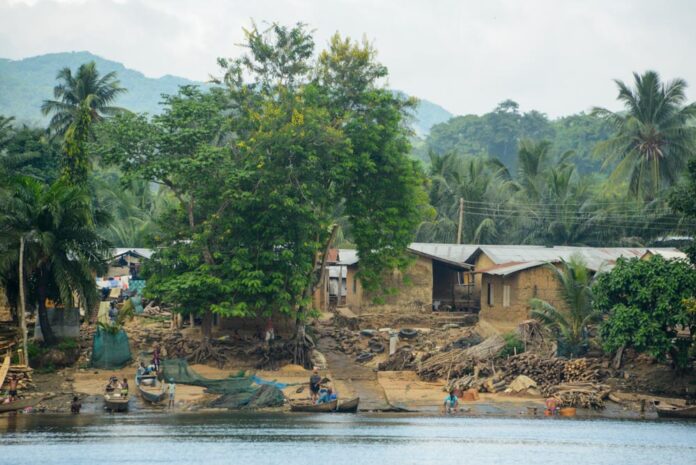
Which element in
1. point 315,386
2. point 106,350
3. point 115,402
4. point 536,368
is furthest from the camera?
point 106,350

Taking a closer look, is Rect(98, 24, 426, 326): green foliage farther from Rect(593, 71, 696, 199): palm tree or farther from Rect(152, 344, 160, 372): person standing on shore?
Rect(593, 71, 696, 199): palm tree

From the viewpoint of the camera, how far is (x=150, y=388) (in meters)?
34.4

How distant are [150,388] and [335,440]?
8.76 m

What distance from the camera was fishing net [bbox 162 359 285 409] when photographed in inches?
1344

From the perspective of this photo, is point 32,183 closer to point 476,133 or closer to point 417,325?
point 417,325

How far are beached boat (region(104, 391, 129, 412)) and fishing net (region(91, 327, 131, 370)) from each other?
427cm

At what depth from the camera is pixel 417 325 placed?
4644 centimetres

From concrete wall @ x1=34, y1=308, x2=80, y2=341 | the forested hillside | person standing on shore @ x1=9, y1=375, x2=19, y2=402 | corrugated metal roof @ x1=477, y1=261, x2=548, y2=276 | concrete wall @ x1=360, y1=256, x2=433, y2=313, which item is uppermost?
the forested hillside

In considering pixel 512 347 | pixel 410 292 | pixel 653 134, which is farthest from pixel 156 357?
pixel 653 134

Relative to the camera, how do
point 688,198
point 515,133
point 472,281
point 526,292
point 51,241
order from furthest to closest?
point 515,133, point 472,281, point 526,292, point 51,241, point 688,198

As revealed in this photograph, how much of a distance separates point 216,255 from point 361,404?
822 cm

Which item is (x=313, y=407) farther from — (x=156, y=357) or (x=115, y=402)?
(x=156, y=357)

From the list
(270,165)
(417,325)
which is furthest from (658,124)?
(270,165)

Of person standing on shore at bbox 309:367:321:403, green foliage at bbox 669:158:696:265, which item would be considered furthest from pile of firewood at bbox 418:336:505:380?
green foliage at bbox 669:158:696:265
